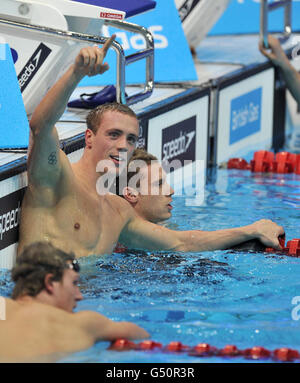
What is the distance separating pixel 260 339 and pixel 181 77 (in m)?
3.50

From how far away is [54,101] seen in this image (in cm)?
333

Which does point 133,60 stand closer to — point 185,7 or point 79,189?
point 79,189

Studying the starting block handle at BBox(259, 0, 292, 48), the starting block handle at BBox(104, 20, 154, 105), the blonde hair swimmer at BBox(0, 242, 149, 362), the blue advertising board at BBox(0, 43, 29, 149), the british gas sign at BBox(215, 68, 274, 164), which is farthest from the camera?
the starting block handle at BBox(259, 0, 292, 48)

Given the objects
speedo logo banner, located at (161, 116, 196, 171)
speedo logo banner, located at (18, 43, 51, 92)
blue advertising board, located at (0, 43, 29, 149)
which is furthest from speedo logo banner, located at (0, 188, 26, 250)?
speedo logo banner, located at (161, 116, 196, 171)

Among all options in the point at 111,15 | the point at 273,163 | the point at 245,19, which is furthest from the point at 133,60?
the point at 245,19

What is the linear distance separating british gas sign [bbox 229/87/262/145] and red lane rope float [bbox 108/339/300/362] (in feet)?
13.2

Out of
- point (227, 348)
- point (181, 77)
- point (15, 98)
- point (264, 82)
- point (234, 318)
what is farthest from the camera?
point (264, 82)

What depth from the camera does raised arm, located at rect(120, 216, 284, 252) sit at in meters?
4.14

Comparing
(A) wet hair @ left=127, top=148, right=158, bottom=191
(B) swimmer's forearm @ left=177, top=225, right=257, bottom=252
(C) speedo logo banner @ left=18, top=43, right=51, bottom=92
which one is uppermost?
(C) speedo logo banner @ left=18, top=43, right=51, bottom=92

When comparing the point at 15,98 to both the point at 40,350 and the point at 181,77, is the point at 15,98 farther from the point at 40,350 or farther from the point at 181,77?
the point at 181,77

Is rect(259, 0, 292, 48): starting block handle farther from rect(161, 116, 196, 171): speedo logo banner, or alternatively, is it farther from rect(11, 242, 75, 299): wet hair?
rect(11, 242, 75, 299): wet hair

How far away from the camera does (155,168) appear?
4297mm

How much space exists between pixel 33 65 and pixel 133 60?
1.94ft
